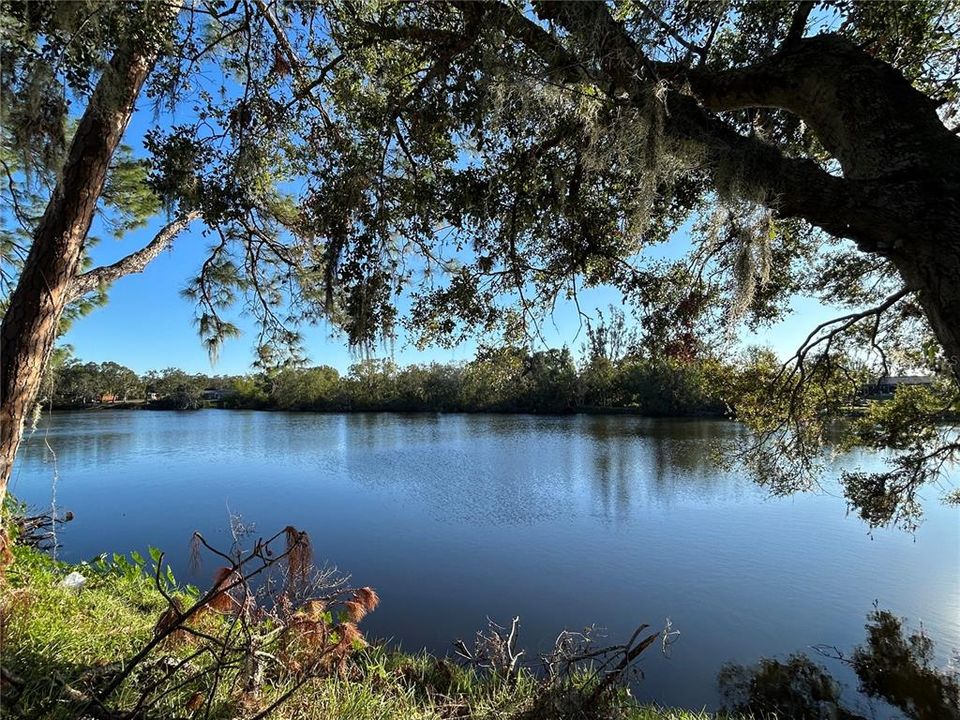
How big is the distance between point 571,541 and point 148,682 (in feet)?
29.0

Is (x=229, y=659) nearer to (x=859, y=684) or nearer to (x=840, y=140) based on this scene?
(x=840, y=140)

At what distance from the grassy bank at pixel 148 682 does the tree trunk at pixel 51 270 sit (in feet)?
2.05

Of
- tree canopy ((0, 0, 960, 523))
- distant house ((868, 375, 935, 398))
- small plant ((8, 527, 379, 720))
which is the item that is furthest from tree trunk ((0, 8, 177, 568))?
distant house ((868, 375, 935, 398))

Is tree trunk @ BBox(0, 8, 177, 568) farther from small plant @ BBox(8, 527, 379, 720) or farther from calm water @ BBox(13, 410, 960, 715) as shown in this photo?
calm water @ BBox(13, 410, 960, 715)

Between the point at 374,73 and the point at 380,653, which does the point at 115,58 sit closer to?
the point at 374,73

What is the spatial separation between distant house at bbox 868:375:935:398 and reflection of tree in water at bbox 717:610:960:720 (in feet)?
9.75

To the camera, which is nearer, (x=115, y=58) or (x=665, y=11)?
(x=115, y=58)

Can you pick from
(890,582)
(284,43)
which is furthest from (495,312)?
(890,582)

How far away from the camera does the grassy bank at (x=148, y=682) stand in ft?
6.51

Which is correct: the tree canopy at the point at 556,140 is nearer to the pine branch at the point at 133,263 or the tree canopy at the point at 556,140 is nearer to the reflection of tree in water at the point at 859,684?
the pine branch at the point at 133,263

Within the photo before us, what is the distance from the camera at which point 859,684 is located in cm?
525

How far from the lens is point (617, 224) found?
3.06 m

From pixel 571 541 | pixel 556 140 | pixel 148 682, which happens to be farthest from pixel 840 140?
pixel 571 541

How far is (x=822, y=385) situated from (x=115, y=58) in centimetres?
506
